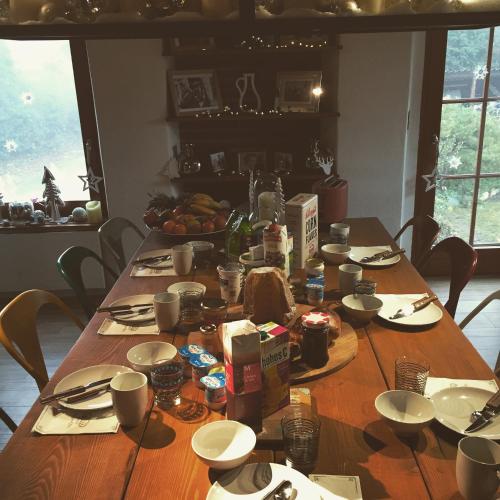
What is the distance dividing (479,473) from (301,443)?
348mm

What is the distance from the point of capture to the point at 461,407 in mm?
1391

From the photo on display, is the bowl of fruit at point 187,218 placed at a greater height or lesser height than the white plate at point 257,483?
greater

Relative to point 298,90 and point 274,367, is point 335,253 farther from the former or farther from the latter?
point 298,90

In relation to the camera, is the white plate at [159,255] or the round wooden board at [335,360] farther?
the white plate at [159,255]

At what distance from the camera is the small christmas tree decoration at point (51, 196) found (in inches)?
151

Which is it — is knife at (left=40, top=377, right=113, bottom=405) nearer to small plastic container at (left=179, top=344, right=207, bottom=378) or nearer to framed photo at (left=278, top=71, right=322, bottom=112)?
small plastic container at (left=179, top=344, right=207, bottom=378)

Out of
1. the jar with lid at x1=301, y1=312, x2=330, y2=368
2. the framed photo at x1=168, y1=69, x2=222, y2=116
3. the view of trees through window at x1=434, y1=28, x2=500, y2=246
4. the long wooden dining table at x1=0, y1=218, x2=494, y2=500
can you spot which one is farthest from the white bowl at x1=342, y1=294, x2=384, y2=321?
the view of trees through window at x1=434, y1=28, x2=500, y2=246

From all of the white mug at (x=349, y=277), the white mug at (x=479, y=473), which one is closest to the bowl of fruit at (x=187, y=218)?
the white mug at (x=349, y=277)

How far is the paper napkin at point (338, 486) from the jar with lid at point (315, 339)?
42cm

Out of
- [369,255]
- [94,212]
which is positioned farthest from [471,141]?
[94,212]

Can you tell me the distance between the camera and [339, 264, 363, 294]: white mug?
6.71 ft

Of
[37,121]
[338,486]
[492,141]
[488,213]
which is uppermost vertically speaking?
[37,121]

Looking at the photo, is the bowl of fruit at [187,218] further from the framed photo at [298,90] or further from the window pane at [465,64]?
the window pane at [465,64]

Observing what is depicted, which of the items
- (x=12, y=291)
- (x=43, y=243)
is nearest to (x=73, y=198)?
(x=43, y=243)
